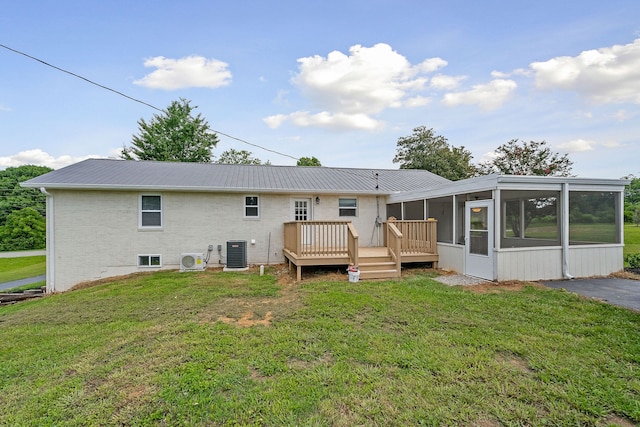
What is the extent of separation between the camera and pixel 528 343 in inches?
140

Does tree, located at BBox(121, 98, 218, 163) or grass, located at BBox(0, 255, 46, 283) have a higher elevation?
tree, located at BBox(121, 98, 218, 163)

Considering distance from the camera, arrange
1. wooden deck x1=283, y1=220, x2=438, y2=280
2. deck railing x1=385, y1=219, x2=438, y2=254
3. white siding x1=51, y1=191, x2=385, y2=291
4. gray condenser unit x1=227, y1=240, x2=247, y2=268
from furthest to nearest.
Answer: gray condenser unit x1=227, y1=240, x2=247, y2=268 → white siding x1=51, y1=191, x2=385, y2=291 → deck railing x1=385, y1=219, x2=438, y2=254 → wooden deck x1=283, y1=220, x2=438, y2=280

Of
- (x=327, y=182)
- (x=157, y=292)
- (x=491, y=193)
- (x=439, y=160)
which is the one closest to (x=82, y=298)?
(x=157, y=292)

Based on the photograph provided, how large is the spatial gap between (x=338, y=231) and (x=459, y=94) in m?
11.1

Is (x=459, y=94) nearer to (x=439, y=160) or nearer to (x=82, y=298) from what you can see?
(x=439, y=160)

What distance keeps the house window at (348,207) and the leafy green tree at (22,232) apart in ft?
98.5

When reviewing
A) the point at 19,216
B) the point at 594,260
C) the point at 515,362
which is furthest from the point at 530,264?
the point at 19,216

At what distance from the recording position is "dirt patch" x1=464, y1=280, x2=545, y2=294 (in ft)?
19.9

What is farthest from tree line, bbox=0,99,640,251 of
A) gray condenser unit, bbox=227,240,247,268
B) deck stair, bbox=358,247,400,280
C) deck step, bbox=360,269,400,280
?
gray condenser unit, bbox=227,240,247,268

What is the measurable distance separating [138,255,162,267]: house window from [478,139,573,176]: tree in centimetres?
2072

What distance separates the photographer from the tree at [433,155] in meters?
24.3

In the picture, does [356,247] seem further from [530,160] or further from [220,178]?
[530,160]

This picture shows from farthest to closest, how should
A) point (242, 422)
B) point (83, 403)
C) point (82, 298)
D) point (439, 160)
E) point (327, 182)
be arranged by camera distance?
point (439, 160) → point (327, 182) → point (82, 298) → point (83, 403) → point (242, 422)

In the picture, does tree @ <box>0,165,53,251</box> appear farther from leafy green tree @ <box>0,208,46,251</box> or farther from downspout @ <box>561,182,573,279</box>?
downspout @ <box>561,182,573,279</box>
